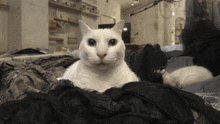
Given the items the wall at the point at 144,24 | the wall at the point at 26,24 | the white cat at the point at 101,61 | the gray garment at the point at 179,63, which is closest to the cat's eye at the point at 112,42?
the white cat at the point at 101,61

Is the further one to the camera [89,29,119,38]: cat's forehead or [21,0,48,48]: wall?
[21,0,48,48]: wall

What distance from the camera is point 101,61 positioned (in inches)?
14.6

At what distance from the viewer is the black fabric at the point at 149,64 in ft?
2.08

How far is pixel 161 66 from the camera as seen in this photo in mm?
708

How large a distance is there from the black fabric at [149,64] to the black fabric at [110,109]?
32cm

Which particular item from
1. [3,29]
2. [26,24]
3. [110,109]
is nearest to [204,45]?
[110,109]

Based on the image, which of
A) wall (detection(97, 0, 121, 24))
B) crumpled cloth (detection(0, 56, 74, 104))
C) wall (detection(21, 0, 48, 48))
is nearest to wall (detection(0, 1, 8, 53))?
wall (detection(21, 0, 48, 48))

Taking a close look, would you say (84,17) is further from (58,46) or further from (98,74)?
(98,74)

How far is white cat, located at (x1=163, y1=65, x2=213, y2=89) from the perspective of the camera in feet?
1.73

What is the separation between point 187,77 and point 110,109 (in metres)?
0.42

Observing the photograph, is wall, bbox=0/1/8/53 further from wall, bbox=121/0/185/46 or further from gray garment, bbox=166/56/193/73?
gray garment, bbox=166/56/193/73

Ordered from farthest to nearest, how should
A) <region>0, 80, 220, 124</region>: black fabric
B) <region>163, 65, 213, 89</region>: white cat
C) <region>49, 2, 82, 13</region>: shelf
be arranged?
<region>49, 2, 82, 13</region>: shelf
<region>163, 65, 213, 89</region>: white cat
<region>0, 80, 220, 124</region>: black fabric

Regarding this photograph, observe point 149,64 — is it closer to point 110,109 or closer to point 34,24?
point 110,109

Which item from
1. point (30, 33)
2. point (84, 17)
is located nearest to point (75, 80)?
point (30, 33)
